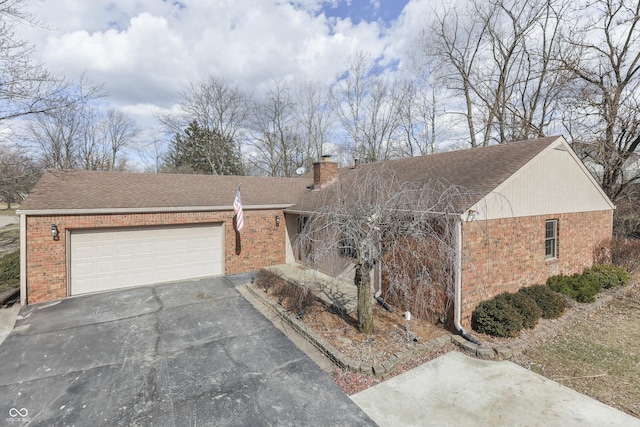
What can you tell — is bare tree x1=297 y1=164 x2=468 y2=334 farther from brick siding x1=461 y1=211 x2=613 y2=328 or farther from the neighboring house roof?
the neighboring house roof

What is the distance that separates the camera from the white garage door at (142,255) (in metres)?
8.98

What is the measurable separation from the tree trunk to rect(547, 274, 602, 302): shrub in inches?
221

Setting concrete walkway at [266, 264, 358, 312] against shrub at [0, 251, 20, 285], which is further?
shrub at [0, 251, 20, 285]

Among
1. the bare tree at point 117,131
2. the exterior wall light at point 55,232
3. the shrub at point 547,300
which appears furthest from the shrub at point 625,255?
the bare tree at point 117,131

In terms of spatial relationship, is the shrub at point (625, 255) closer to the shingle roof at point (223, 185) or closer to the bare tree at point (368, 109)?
the shingle roof at point (223, 185)

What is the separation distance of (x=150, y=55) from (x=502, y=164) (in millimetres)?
15959

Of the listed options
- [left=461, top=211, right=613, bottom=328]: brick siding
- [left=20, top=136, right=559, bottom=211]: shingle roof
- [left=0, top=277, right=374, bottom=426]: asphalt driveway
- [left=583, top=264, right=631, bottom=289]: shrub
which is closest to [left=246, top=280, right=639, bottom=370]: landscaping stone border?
[left=0, top=277, right=374, bottom=426]: asphalt driveway

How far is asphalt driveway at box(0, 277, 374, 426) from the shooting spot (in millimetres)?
4070

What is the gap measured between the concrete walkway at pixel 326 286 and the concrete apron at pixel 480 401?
2.87 m

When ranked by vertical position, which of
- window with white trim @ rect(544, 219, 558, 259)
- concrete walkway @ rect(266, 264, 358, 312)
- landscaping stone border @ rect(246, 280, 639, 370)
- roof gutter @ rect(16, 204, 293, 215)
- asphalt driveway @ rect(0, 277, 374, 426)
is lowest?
asphalt driveway @ rect(0, 277, 374, 426)

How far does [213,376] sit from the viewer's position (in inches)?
193

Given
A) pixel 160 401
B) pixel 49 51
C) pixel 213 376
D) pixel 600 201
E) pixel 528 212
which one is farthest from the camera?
pixel 49 51

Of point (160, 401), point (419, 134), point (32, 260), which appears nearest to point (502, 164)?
point (160, 401)

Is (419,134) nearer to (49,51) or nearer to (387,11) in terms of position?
(387,11)
